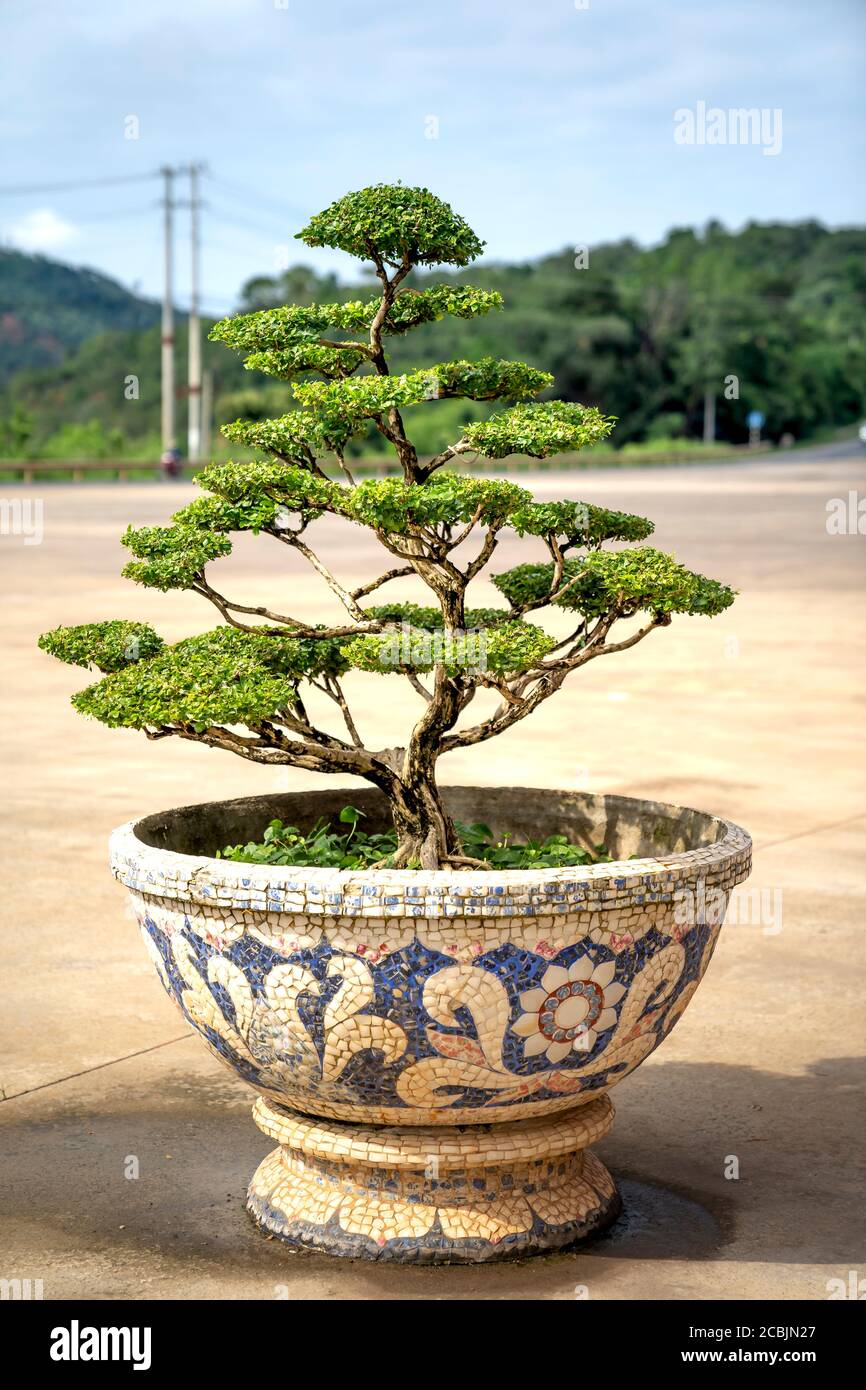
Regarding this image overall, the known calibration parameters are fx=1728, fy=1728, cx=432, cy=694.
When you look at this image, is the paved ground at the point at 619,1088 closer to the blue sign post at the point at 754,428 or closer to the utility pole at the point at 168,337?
the utility pole at the point at 168,337

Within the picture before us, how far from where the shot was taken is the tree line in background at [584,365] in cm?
8231

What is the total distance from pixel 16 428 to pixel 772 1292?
212ft

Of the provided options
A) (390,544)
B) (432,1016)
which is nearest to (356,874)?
(432,1016)

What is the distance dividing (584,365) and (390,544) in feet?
279

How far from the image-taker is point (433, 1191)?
381cm

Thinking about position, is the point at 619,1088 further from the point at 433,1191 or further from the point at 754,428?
the point at 754,428

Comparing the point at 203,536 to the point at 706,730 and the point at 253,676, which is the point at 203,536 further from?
the point at 706,730

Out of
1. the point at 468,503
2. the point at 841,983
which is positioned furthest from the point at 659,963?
the point at 841,983

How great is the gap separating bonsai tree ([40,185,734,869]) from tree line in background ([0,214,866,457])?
199 ft

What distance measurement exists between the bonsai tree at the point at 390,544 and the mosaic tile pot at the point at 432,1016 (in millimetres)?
472

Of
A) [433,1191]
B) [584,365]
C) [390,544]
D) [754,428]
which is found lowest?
[433,1191]

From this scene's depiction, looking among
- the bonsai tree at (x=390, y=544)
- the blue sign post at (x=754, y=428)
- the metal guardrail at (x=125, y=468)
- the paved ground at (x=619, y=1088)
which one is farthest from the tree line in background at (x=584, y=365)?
the bonsai tree at (x=390, y=544)

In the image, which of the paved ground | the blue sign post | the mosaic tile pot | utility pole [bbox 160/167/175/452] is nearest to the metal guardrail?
utility pole [bbox 160/167/175/452]

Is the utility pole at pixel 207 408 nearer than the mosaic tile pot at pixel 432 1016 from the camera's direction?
No
